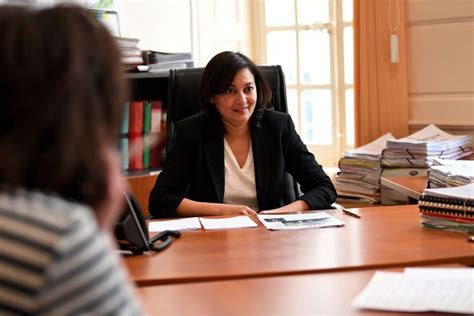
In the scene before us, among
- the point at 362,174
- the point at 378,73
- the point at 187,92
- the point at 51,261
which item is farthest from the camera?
the point at 378,73

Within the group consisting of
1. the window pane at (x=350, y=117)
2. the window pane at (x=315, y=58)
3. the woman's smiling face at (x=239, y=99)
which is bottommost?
the window pane at (x=350, y=117)

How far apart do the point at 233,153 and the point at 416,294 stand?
4.79ft

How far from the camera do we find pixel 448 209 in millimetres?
1905

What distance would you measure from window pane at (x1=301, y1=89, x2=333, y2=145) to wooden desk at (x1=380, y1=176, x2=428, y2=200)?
1120 millimetres

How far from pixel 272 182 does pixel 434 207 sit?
82 centimetres

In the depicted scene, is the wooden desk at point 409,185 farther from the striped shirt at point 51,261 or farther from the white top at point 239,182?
the striped shirt at point 51,261

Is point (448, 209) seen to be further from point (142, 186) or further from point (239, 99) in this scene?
point (142, 186)

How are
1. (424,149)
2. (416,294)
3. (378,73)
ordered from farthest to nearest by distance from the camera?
(378,73) < (424,149) < (416,294)

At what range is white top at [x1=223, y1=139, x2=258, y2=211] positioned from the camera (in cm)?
263

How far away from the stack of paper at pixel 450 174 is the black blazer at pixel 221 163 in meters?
0.37

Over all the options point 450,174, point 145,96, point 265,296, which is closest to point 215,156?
point 450,174

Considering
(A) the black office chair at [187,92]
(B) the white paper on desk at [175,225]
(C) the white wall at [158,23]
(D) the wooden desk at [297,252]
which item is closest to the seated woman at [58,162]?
(D) the wooden desk at [297,252]

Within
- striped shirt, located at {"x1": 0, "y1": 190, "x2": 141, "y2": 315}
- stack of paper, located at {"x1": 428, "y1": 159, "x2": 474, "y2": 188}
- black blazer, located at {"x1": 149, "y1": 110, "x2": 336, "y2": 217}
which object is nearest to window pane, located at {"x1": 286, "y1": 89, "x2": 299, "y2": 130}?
black blazer, located at {"x1": 149, "y1": 110, "x2": 336, "y2": 217}

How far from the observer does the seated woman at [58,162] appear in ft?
2.34
